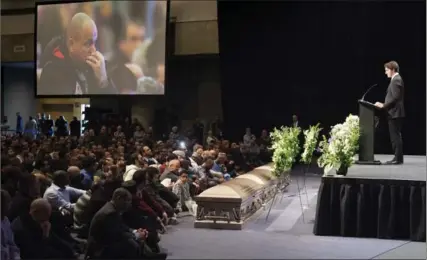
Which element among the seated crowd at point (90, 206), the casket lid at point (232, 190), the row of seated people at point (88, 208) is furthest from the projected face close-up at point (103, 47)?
the casket lid at point (232, 190)

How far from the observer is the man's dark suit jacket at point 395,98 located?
647 centimetres

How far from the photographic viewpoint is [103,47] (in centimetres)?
1496

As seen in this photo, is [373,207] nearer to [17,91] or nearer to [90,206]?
[90,206]

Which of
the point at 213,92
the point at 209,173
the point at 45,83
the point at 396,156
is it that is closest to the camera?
the point at 396,156

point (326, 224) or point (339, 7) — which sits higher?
point (339, 7)

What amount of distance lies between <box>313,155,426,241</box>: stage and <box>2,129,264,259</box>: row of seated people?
1.70m

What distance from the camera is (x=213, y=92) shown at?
667 inches

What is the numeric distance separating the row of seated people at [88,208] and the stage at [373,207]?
170 centimetres

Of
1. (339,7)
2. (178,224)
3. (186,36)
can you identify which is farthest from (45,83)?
(178,224)

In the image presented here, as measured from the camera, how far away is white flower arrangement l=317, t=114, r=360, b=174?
5805 mm

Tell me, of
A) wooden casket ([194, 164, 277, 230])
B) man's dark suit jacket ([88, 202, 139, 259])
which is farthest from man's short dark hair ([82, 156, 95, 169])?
man's dark suit jacket ([88, 202, 139, 259])

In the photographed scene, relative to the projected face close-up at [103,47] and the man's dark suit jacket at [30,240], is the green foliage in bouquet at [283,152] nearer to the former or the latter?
the man's dark suit jacket at [30,240]

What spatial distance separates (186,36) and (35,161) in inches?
358

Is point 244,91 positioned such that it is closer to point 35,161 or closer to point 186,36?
point 186,36
